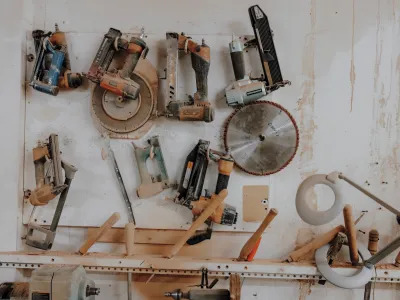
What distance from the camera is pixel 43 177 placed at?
202 cm

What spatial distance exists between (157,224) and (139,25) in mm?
933

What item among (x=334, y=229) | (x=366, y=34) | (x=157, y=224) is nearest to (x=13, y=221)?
(x=157, y=224)

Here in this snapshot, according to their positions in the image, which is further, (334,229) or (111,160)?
(111,160)

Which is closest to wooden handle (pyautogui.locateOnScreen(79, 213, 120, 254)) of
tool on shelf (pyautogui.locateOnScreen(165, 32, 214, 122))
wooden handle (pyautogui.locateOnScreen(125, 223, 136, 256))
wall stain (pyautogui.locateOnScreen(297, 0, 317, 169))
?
wooden handle (pyautogui.locateOnScreen(125, 223, 136, 256))

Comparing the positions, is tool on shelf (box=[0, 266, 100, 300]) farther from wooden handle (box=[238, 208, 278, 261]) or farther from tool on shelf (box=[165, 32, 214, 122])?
tool on shelf (box=[165, 32, 214, 122])

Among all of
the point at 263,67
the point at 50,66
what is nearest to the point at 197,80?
the point at 263,67

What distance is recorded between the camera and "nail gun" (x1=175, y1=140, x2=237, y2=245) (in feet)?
6.40

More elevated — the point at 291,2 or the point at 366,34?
the point at 291,2

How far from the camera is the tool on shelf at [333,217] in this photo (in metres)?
1.77

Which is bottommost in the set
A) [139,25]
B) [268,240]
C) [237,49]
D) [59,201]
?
[268,240]

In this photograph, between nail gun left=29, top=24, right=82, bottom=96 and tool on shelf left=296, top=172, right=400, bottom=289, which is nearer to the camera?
tool on shelf left=296, top=172, right=400, bottom=289

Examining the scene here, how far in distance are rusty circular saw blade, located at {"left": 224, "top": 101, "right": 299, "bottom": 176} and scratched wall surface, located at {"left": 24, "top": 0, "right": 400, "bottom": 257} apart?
0.06 meters

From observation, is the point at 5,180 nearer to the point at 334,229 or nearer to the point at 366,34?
the point at 334,229

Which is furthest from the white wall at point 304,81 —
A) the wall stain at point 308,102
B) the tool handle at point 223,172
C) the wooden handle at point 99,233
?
the wooden handle at point 99,233
